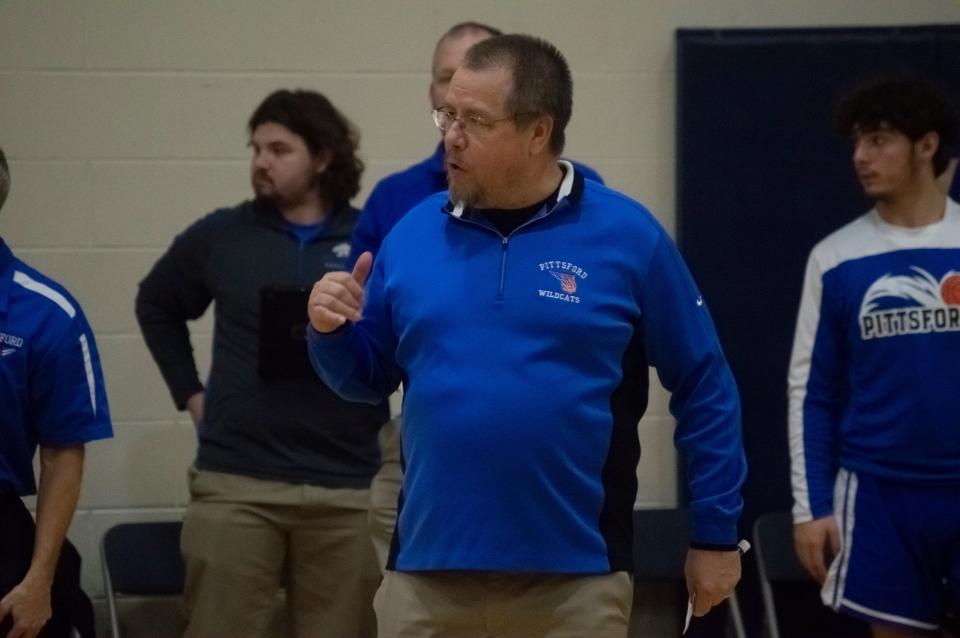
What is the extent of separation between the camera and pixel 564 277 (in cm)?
227

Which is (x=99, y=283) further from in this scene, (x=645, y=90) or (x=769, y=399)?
(x=769, y=399)

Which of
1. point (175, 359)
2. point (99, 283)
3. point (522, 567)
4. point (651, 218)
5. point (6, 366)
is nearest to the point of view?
point (522, 567)

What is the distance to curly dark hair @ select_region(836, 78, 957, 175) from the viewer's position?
3523 mm

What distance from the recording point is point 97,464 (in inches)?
172

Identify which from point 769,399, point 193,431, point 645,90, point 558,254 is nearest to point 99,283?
point 193,431

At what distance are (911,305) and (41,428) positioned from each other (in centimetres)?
209

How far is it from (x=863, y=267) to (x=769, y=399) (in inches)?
40.7

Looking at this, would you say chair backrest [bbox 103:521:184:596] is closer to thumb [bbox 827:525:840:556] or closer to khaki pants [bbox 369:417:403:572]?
khaki pants [bbox 369:417:403:572]

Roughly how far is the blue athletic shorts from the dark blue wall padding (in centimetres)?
102

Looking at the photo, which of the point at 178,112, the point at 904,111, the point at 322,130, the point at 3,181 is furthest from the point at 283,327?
the point at 904,111

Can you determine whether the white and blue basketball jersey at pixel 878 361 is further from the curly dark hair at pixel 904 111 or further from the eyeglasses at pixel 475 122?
the eyeglasses at pixel 475 122

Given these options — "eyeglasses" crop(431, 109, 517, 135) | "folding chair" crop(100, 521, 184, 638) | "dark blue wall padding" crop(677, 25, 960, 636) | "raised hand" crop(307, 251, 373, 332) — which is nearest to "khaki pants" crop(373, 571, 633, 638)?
"raised hand" crop(307, 251, 373, 332)

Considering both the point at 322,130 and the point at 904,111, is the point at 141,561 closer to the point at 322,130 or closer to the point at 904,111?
the point at 322,130

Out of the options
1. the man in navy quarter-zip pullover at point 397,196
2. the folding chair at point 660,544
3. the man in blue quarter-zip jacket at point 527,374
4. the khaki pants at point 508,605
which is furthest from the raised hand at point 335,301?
the folding chair at point 660,544
